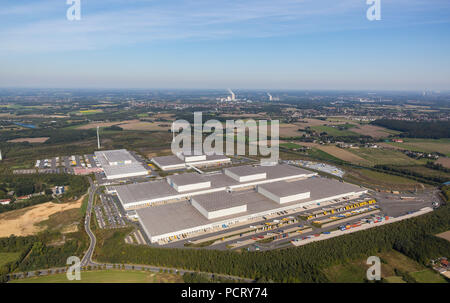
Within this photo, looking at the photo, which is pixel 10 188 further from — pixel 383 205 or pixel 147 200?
pixel 383 205

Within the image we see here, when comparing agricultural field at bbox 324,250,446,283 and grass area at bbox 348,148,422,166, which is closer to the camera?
agricultural field at bbox 324,250,446,283

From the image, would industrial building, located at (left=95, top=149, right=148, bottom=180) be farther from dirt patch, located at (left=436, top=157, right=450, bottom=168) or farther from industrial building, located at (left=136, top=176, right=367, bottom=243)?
dirt patch, located at (left=436, top=157, right=450, bottom=168)

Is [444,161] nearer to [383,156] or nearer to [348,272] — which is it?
[383,156]

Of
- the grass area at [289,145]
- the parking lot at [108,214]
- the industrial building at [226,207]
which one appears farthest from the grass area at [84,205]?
the grass area at [289,145]

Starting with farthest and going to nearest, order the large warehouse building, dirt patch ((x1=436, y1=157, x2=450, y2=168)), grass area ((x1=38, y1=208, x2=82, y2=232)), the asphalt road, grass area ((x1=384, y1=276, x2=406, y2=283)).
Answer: dirt patch ((x1=436, y1=157, x2=450, y2=168)) → grass area ((x1=38, y1=208, x2=82, y2=232)) → the large warehouse building → the asphalt road → grass area ((x1=384, y1=276, x2=406, y2=283))

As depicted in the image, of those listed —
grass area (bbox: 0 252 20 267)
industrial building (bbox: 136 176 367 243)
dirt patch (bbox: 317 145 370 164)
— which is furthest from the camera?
dirt patch (bbox: 317 145 370 164)

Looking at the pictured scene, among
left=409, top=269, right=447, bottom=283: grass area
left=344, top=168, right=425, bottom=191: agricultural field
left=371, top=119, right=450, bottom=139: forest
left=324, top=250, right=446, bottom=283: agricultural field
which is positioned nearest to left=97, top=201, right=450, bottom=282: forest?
left=324, top=250, right=446, bottom=283: agricultural field
